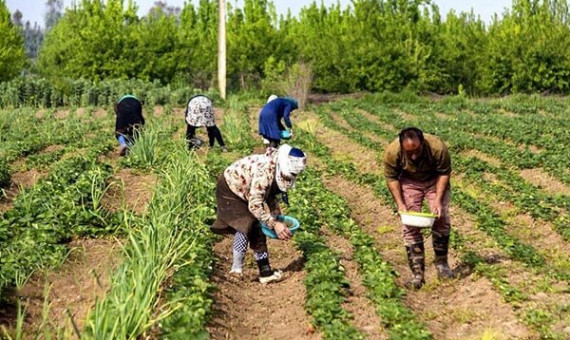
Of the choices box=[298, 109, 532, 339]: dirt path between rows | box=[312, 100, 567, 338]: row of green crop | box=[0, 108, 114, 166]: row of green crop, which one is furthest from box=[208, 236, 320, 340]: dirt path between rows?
box=[0, 108, 114, 166]: row of green crop

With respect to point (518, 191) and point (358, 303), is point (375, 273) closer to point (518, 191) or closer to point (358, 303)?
point (358, 303)

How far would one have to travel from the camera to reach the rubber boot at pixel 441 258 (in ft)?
21.2

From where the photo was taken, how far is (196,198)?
8336 mm

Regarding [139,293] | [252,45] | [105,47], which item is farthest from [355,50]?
[139,293]

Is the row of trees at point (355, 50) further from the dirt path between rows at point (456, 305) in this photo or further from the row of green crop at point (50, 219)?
the dirt path between rows at point (456, 305)

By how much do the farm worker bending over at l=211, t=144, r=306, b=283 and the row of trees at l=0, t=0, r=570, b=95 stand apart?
25.4 meters

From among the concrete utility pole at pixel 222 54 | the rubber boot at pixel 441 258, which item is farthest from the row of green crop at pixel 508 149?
the concrete utility pole at pixel 222 54

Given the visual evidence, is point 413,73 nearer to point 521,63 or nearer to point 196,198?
point 521,63

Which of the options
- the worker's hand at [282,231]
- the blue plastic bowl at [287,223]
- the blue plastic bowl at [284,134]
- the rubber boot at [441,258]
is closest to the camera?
the worker's hand at [282,231]

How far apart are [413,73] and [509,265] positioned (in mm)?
28099

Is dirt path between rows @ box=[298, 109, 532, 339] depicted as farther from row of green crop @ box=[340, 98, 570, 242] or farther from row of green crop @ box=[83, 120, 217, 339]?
row of green crop @ box=[83, 120, 217, 339]

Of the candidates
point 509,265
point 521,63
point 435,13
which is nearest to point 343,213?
point 509,265

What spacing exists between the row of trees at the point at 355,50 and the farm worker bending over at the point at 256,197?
25.4 meters

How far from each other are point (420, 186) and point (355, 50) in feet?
90.9
